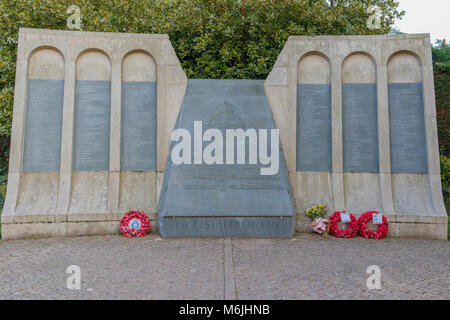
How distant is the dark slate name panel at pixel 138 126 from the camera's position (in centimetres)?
855

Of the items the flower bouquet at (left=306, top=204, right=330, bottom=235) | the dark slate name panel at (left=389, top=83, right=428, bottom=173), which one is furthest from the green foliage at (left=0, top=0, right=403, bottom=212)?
the flower bouquet at (left=306, top=204, right=330, bottom=235)

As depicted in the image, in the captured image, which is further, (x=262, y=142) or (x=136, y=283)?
(x=262, y=142)

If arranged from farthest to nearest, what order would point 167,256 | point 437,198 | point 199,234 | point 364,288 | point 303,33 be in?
point 303,33
point 437,198
point 199,234
point 167,256
point 364,288

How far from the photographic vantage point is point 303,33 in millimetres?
12359

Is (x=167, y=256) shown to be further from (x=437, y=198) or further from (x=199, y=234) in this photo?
(x=437, y=198)

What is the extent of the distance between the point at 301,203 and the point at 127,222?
4.38 m

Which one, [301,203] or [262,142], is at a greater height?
[262,142]

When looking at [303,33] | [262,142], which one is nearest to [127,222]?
[262,142]

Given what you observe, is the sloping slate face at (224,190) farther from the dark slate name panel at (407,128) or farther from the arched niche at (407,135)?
the dark slate name panel at (407,128)

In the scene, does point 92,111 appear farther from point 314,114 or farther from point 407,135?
point 407,135

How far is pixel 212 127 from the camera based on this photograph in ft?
27.4

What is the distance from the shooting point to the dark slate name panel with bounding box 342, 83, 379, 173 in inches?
339

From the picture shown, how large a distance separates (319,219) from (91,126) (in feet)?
20.6

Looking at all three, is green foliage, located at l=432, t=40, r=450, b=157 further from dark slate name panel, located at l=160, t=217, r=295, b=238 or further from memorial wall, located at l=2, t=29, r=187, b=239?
memorial wall, located at l=2, t=29, r=187, b=239
